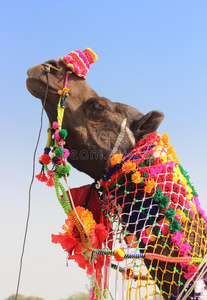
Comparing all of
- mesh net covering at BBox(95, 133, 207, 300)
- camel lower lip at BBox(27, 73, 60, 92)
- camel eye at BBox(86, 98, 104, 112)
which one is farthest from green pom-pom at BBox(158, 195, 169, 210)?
camel lower lip at BBox(27, 73, 60, 92)

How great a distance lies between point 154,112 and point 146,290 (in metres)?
1.45

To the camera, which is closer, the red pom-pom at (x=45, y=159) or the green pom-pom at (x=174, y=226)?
the green pom-pom at (x=174, y=226)

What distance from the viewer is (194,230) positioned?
2.54 metres

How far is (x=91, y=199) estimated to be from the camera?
2805 millimetres

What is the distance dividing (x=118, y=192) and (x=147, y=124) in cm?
71

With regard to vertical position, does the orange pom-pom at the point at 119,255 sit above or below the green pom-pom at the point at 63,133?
below

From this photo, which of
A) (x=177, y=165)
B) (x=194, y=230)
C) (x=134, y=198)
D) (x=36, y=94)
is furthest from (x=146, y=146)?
(x=36, y=94)

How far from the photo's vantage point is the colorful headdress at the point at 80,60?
9.10 ft

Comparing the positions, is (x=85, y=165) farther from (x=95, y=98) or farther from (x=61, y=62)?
(x=61, y=62)

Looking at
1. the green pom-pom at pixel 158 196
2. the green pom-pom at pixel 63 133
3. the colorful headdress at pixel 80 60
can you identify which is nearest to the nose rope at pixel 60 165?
the green pom-pom at pixel 63 133

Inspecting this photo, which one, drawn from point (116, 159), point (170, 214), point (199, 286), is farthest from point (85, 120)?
point (199, 286)

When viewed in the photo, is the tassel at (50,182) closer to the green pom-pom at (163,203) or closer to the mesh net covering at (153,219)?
the mesh net covering at (153,219)

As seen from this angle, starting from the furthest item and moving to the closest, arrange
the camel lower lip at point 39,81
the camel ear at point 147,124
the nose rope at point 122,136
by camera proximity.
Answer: the camel ear at point 147,124, the nose rope at point 122,136, the camel lower lip at point 39,81

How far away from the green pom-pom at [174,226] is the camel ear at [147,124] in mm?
828
